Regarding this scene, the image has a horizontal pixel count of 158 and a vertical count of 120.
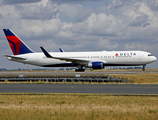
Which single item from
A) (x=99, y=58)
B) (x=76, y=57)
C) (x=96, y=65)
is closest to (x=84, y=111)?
(x=96, y=65)

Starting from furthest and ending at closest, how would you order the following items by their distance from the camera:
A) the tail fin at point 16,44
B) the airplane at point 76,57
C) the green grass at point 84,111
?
1. the tail fin at point 16,44
2. the airplane at point 76,57
3. the green grass at point 84,111

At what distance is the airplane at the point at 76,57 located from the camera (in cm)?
4959

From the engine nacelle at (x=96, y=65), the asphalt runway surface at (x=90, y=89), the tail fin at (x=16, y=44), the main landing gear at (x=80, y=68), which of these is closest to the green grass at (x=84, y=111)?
the asphalt runway surface at (x=90, y=89)

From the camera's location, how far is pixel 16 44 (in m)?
56.4

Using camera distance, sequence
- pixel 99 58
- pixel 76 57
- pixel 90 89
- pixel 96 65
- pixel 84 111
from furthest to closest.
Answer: pixel 76 57, pixel 99 58, pixel 96 65, pixel 90 89, pixel 84 111

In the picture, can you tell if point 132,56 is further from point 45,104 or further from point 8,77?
point 45,104

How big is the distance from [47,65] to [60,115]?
144 ft

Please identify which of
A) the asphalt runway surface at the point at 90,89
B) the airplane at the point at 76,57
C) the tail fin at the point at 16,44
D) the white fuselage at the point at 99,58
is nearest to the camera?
the asphalt runway surface at the point at 90,89

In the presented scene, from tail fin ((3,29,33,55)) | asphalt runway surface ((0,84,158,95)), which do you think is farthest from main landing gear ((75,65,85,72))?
asphalt runway surface ((0,84,158,95))

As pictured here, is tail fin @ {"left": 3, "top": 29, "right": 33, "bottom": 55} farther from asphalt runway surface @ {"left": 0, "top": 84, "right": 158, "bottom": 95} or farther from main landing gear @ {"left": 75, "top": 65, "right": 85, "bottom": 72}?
asphalt runway surface @ {"left": 0, "top": 84, "right": 158, "bottom": 95}

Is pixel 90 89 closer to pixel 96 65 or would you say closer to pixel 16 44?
pixel 96 65

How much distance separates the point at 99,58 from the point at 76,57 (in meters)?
4.70

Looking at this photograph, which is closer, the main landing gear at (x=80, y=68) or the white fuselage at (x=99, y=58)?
the white fuselage at (x=99, y=58)

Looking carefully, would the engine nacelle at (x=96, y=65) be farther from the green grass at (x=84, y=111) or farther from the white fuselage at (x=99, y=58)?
the green grass at (x=84, y=111)
